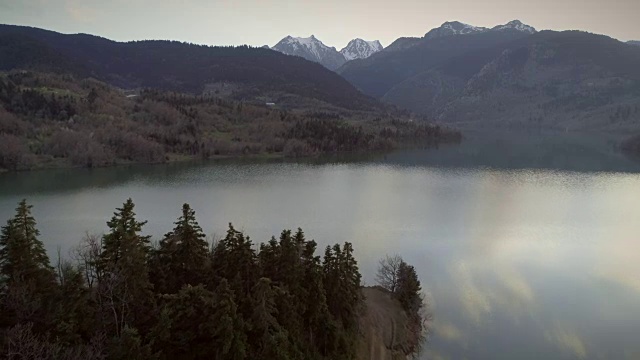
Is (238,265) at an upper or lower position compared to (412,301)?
upper

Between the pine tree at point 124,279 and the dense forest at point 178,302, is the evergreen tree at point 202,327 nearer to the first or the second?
the dense forest at point 178,302

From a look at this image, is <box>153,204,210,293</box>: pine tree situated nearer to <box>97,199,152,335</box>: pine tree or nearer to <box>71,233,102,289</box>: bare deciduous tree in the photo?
<box>97,199,152,335</box>: pine tree

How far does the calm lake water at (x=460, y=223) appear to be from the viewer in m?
35.1

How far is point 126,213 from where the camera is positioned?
26.6 meters

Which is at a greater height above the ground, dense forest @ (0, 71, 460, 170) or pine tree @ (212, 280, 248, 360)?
dense forest @ (0, 71, 460, 170)

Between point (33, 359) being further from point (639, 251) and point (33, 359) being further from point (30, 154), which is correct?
point (30, 154)

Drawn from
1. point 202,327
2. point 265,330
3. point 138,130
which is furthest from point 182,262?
point 138,130

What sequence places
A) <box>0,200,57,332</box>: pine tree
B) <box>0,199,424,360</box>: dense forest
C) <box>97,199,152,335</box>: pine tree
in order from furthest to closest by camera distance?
1. <box>97,199,152,335</box>: pine tree
2. <box>0,200,57,332</box>: pine tree
3. <box>0,199,424,360</box>: dense forest

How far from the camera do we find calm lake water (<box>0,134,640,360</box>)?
3512 centimetres

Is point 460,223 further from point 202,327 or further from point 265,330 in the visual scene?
point 202,327

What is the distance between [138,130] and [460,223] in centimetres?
10045

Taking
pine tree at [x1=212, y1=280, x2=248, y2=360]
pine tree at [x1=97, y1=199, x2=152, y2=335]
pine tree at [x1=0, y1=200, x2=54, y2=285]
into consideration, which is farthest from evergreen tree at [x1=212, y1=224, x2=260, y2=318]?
pine tree at [x1=0, y1=200, x2=54, y2=285]

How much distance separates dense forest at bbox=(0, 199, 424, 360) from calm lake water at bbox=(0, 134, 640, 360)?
29.7 feet

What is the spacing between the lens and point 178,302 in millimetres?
23391
